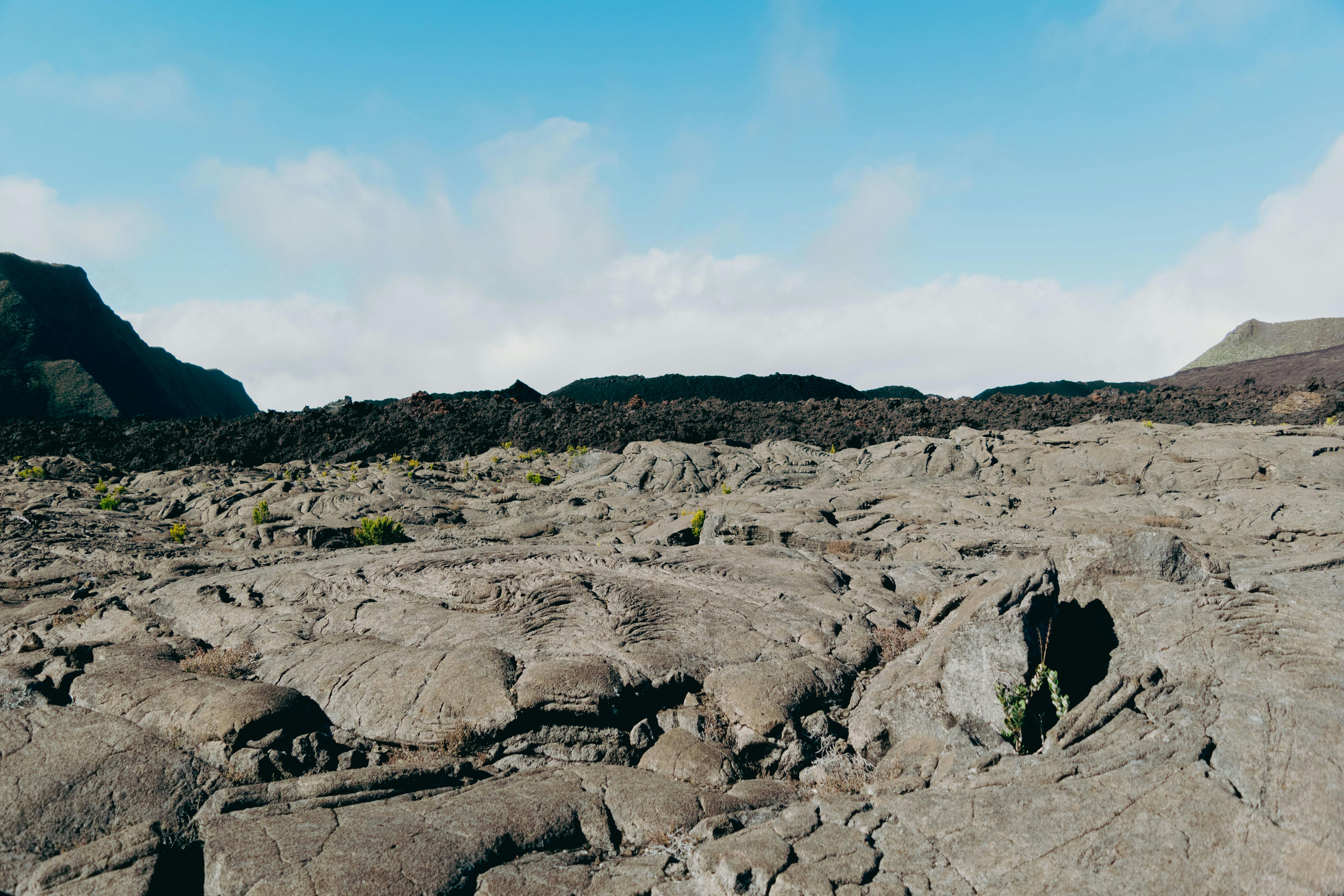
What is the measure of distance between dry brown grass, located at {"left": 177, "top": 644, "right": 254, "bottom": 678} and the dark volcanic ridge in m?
25.2

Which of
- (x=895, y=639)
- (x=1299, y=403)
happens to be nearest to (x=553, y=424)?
(x=895, y=639)

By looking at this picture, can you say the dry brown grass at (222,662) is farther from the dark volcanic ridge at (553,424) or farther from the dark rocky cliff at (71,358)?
the dark rocky cliff at (71,358)

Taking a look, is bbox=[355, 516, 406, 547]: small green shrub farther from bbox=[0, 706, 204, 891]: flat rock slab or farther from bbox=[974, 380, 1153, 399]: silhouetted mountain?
bbox=[974, 380, 1153, 399]: silhouetted mountain

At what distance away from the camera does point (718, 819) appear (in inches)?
231

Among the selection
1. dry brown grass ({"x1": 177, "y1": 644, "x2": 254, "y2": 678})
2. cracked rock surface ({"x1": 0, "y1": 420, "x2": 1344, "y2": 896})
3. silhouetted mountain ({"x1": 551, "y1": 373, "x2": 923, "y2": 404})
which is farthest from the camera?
silhouetted mountain ({"x1": 551, "y1": 373, "x2": 923, "y2": 404})

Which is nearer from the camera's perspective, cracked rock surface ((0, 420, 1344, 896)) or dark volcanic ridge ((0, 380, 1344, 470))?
cracked rock surface ((0, 420, 1344, 896))

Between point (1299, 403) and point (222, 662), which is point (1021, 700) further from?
point (1299, 403)

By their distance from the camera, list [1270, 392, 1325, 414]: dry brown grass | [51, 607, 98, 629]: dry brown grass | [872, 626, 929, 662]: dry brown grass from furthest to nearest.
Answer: [1270, 392, 1325, 414]: dry brown grass, [51, 607, 98, 629]: dry brown grass, [872, 626, 929, 662]: dry brown grass

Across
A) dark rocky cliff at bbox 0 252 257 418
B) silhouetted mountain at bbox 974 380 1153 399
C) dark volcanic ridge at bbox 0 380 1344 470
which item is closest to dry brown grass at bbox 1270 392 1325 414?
dark volcanic ridge at bbox 0 380 1344 470

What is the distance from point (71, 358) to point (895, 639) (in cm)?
8223

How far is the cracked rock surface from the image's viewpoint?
5.10 m

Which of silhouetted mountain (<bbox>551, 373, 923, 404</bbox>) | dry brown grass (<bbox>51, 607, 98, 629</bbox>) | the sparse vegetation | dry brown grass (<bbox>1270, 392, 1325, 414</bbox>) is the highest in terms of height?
silhouetted mountain (<bbox>551, 373, 923, 404</bbox>)

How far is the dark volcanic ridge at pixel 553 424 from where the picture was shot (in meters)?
34.6

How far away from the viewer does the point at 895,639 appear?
9.50 metres
